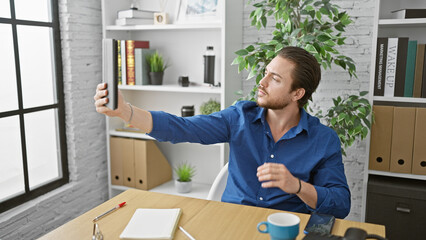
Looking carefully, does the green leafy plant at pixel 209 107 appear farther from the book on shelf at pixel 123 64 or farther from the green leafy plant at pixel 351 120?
the green leafy plant at pixel 351 120

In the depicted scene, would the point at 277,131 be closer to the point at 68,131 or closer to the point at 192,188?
the point at 192,188

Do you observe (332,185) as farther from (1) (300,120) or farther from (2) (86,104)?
(2) (86,104)

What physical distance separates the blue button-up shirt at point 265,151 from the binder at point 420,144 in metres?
0.72

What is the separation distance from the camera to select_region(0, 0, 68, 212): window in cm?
230

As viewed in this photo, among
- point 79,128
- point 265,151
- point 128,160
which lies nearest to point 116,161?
point 128,160

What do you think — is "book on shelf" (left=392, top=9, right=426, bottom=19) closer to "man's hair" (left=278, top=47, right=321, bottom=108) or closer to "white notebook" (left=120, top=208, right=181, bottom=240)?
"man's hair" (left=278, top=47, right=321, bottom=108)

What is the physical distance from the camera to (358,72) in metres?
2.55

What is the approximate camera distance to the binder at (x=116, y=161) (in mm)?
2916

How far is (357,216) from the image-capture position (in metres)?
2.69

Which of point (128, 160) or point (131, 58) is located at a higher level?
point (131, 58)

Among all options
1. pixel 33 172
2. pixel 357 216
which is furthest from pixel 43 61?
pixel 357 216

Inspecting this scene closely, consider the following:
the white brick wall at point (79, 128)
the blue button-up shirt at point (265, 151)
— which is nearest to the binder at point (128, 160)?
the white brick wall at point (79, 128)

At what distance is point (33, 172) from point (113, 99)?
1.58 metres

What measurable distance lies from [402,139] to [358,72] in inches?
23.3
